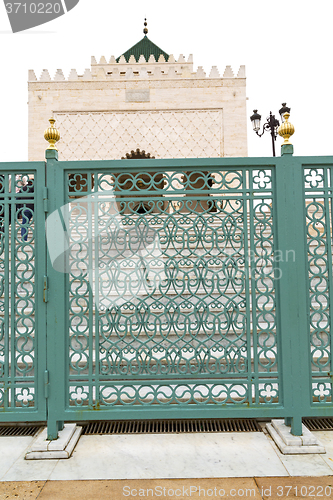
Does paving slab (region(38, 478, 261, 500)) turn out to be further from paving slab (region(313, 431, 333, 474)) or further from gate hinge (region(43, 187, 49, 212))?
gate hinge (region(43, 187, 49, 212))

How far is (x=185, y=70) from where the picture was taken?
41.7 feet

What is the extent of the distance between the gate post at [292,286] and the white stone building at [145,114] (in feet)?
33.4

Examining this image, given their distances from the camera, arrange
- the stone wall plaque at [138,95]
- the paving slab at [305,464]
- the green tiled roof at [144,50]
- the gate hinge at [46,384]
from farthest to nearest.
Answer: the green tiled roof at [144,50] < the stone wall plaque at [138,95] < the gate hinge at [46,384] < the paving slab at [305,464]

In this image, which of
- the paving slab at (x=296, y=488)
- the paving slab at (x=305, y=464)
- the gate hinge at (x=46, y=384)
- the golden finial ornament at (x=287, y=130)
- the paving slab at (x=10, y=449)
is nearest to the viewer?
the paving slab at (x=296, y=488)

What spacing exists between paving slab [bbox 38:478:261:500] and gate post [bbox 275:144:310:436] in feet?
2.23

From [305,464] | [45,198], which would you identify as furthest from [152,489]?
[45,198]

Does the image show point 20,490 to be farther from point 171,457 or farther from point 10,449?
point 171,457

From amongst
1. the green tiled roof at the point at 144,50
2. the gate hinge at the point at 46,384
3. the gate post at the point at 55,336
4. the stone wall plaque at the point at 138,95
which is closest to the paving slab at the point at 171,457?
the gate post at the point at 55,336

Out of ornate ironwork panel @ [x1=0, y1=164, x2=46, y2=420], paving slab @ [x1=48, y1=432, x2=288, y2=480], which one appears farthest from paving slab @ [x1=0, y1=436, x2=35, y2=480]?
paving slab @ [x1=48, y1=432, x2=288, y2=480]

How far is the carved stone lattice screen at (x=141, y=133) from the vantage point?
12.2 m

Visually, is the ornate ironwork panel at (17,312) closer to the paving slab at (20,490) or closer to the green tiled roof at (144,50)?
the paving slab at (20,490)

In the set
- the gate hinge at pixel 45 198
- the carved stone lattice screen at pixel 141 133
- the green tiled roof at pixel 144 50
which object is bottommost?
the gate hinge at pixel 45 198

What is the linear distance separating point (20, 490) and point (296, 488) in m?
1.52

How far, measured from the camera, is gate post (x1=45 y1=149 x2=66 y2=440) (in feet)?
7.80
